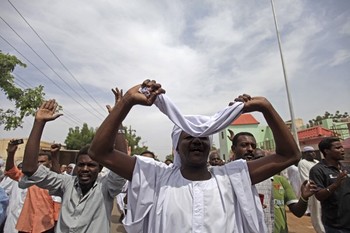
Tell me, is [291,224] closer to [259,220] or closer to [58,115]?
[259,220]

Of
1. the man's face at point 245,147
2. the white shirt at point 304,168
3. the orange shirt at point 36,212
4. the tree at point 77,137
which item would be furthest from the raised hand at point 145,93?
the tree at point 77,137

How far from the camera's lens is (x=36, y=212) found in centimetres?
372

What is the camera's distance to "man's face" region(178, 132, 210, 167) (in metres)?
1.88

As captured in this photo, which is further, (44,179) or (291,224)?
(291,224)

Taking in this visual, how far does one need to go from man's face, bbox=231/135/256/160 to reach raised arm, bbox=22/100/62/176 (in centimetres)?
222

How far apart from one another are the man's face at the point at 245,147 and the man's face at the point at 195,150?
151cm

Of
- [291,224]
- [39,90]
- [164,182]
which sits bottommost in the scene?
[291,224]

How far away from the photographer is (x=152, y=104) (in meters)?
1.82

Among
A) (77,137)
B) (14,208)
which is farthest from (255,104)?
(77,137)

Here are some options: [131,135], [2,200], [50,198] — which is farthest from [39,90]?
[131,135]

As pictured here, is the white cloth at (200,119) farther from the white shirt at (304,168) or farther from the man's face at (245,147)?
the white shirt at (304,168)

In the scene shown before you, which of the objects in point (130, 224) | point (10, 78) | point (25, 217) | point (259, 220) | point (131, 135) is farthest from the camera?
point (131, 135)

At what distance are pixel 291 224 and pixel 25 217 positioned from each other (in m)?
7.54

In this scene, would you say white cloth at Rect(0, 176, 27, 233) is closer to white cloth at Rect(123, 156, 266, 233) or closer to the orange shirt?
the orange shirt
